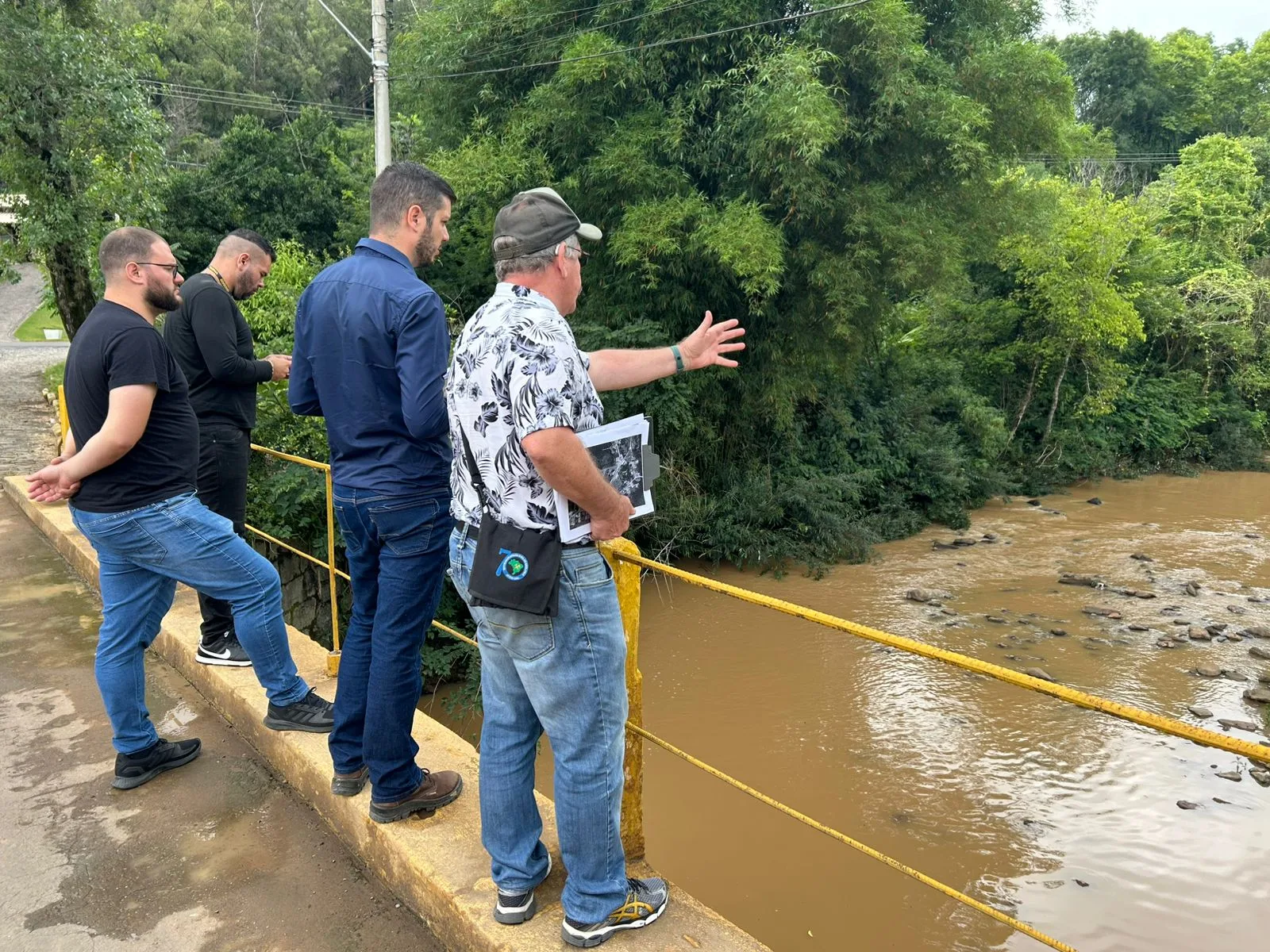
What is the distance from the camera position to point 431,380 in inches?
84.4

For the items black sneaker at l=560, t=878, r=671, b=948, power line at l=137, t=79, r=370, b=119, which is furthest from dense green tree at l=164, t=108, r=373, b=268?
power line at l=137, t=79, r=370, b=119

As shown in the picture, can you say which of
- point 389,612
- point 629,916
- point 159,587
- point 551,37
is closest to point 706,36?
point 551,37

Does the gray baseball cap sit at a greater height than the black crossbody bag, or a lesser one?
greater

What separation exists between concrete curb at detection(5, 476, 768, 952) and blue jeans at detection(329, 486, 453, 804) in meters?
0.16

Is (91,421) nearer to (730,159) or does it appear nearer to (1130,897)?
(1130,897)

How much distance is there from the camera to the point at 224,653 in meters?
3.58

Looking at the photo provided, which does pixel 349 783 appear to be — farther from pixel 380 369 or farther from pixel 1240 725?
pixel 1240 725

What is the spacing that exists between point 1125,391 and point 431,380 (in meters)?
22.3

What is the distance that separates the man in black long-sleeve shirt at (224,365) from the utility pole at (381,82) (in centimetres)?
853

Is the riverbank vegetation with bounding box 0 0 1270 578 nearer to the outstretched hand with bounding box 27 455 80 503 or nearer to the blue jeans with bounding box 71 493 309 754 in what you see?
the blue jeans with bounding box 71 493 309 754

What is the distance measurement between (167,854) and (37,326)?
1463 inches

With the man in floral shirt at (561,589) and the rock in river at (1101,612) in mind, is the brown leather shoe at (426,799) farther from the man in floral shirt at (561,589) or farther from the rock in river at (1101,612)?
the rock in river at (1101,612)

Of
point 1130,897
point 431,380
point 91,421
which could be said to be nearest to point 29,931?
point 91,421

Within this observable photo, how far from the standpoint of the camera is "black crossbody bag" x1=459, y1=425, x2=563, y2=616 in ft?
5.82
